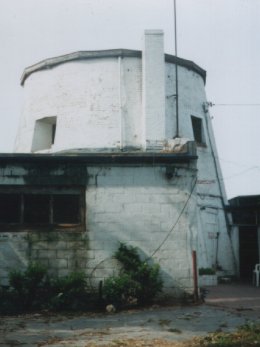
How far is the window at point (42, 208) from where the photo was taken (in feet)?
35.5

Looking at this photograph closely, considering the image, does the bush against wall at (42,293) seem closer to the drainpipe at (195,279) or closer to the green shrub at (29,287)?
the green shrub at (29,287)

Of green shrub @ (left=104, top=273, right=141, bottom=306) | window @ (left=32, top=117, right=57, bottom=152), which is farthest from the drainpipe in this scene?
window @ (left=32, top=117, right=57, bottom=152)

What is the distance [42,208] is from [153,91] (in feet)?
16.9

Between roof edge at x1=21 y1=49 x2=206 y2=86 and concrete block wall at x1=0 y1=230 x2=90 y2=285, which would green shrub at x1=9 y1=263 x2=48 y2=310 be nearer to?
concrete block wall at x1=0 y1=230 x2=90 y2=285

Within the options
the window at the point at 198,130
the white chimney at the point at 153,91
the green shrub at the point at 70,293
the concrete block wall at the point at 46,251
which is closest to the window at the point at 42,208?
the concrete block wall at the point at 46,251

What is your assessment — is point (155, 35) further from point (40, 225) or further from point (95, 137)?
point (40, 225)

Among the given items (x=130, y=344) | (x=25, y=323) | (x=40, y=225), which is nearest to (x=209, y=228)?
(x=40, y=225)

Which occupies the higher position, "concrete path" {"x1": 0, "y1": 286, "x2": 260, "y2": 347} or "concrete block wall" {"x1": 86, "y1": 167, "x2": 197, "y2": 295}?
"concrete block wall" {"x1": 86, "y1": 167, "x2": 197, "y2": 295}

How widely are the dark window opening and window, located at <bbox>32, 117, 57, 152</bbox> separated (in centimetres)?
810

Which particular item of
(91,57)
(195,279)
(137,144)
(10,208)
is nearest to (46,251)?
(10,208)

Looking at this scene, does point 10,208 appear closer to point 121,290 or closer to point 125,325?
point 121,290

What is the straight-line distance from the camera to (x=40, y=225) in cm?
1080

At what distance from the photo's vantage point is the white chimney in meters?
12.8

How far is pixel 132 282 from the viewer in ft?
33.0
